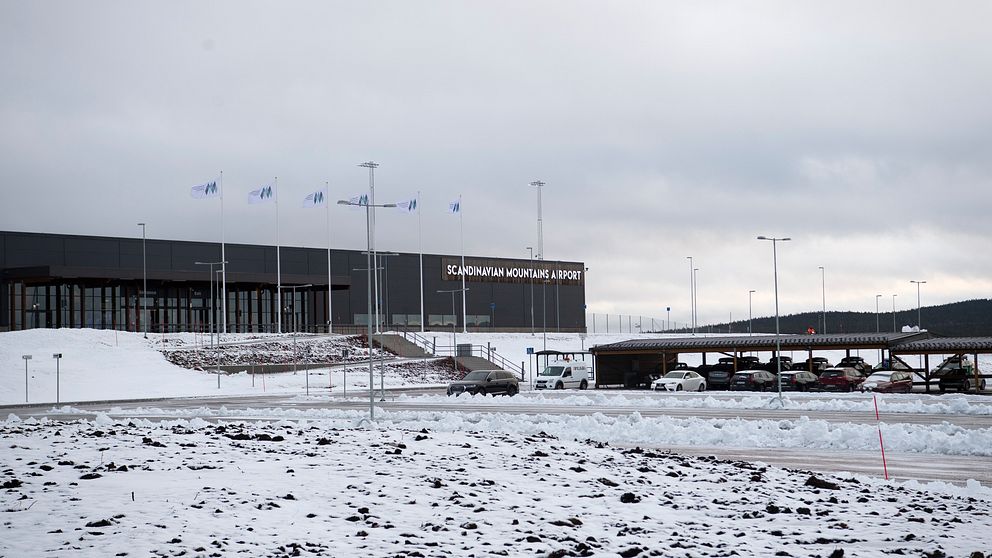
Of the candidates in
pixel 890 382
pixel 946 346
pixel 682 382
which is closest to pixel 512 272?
pixel 682 382

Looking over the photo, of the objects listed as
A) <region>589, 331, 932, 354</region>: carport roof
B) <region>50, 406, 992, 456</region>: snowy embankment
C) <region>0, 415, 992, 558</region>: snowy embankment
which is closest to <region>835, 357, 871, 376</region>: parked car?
<region>589, 331, 932, 354</region>: carport roof

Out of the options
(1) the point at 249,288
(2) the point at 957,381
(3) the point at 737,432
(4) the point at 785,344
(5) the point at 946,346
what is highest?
(1) the point at 249,288

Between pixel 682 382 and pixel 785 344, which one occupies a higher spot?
pixel 785 344

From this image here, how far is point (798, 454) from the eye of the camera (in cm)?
2161

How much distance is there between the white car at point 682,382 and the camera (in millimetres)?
57375

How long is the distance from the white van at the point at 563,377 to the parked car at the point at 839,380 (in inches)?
584

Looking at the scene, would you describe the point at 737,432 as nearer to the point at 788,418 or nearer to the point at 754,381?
the point at 788,418

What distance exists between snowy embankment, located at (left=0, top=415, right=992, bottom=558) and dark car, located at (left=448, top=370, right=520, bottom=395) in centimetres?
3218

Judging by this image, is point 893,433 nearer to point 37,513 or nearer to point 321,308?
point 37,513

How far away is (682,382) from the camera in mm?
57438

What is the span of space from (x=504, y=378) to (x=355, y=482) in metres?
38.4

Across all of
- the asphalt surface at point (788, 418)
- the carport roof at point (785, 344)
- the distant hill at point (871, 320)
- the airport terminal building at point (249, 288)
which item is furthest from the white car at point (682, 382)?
the distant hill at point (871, 320)

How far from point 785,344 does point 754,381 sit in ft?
17.0

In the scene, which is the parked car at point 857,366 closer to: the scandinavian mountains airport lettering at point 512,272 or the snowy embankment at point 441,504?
the scandinavian mountains airport lettering at point 512,272
